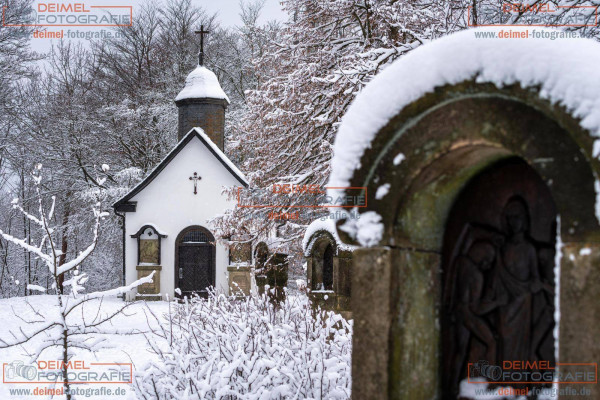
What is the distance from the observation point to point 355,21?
441 inches

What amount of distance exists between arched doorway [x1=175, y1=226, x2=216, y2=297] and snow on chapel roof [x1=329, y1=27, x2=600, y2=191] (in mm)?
18391

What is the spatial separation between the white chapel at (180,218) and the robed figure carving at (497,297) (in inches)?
711

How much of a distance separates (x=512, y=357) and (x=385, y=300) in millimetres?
552

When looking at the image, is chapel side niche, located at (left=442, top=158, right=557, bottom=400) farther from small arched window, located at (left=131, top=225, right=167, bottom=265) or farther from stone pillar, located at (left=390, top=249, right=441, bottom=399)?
small arched window, located at (left=131, top=225, right=167, bottom=265)

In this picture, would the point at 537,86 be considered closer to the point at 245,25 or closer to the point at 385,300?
the point at 385,300

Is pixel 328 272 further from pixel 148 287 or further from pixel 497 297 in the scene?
pixel 148 287

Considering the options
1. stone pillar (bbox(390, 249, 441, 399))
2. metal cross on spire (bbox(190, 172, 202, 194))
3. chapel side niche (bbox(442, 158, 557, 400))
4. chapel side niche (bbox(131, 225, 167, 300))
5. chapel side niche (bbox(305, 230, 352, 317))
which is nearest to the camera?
chapel side niche (bbox(442, 158, 557, 400))

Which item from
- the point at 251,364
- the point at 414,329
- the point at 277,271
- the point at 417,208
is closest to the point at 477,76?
the point at 417,208

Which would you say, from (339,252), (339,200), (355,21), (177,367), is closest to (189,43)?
(355,21)

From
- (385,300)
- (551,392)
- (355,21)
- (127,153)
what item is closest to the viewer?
(551,392)

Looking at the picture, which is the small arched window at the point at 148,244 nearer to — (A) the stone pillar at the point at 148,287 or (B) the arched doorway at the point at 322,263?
(A) the stone pillar at the point at 148,287

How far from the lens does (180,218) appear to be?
2094 centimetres

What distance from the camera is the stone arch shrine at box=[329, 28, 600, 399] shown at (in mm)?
2143

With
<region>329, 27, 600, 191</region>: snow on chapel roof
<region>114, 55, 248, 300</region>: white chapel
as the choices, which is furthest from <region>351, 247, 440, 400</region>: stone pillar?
<region>114, 55, 248, 300</region>: white chapel
